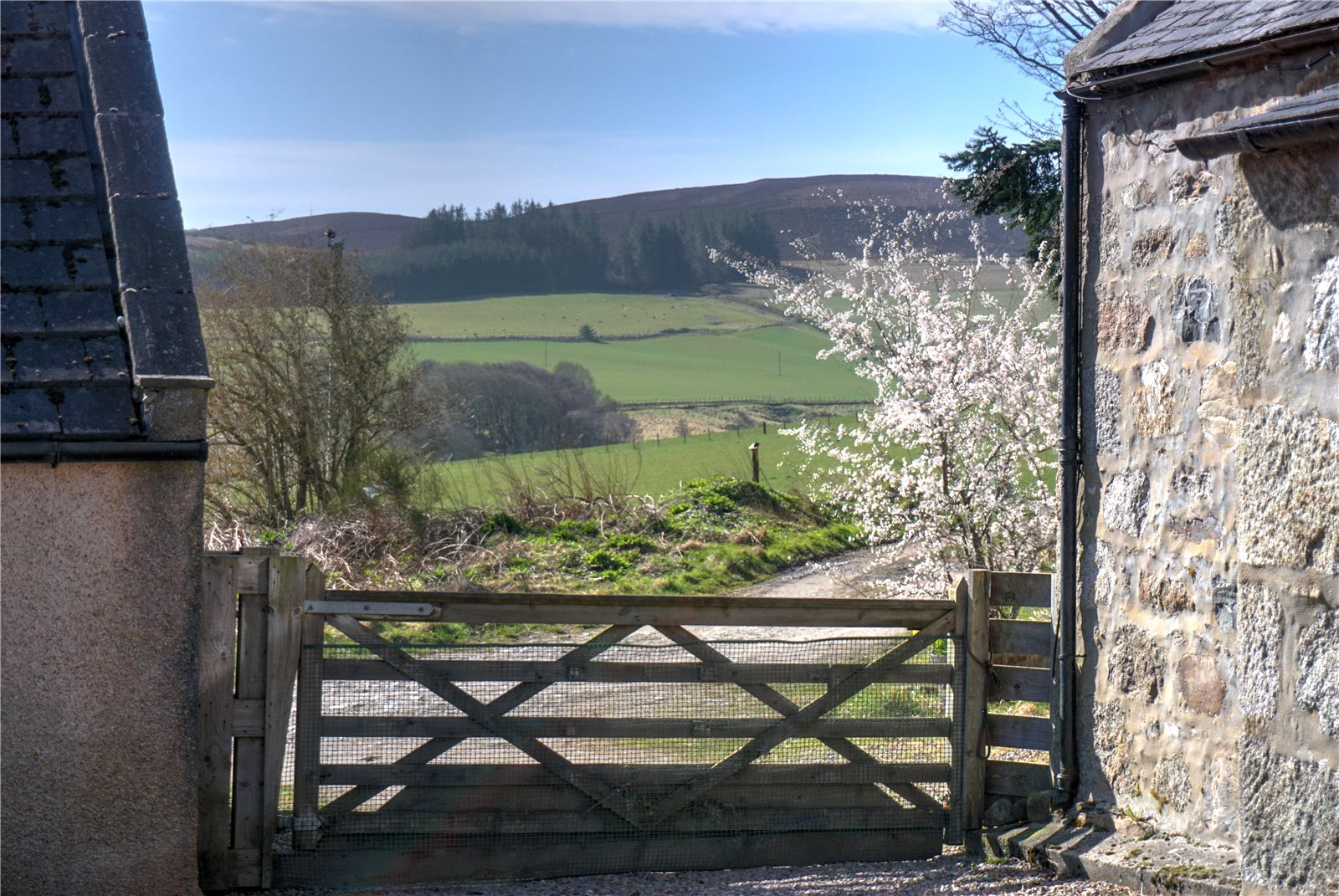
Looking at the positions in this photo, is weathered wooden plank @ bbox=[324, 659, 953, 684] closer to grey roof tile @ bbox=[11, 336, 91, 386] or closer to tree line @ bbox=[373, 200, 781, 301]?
grey roof tile @ bbox=[11, 336, 91, 386]

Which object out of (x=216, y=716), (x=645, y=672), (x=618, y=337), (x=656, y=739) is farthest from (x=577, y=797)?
(x=618, y=337)

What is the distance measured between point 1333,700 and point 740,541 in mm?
12912

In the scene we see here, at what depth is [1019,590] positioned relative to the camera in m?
5.85

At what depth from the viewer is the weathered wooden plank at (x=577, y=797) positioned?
5371mm

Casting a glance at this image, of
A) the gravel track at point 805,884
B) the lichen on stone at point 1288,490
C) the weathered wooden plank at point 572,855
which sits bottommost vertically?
the gravel track at point 805,884

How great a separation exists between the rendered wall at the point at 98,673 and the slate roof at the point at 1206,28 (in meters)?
4.56

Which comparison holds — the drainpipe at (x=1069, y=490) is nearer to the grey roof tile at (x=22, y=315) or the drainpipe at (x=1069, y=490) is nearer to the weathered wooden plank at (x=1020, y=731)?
the weathered wooden plank at (x=1020, y=731)

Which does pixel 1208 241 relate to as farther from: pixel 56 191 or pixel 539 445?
pixel 539 445

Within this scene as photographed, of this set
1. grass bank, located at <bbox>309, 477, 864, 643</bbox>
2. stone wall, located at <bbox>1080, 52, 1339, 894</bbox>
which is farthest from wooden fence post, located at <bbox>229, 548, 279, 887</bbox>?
grass bank, located at <bbox>309, 477, 864, 643</bbox>

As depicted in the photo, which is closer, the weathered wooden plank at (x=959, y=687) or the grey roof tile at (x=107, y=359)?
the grey roof tile at (x=107, y=359)

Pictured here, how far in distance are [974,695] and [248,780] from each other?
351 centimetres

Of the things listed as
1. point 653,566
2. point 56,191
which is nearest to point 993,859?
point 56,191

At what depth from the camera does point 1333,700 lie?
3338 millimetres

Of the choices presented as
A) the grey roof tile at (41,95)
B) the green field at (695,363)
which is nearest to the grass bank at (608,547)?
the grey roof tile at (41,95)
